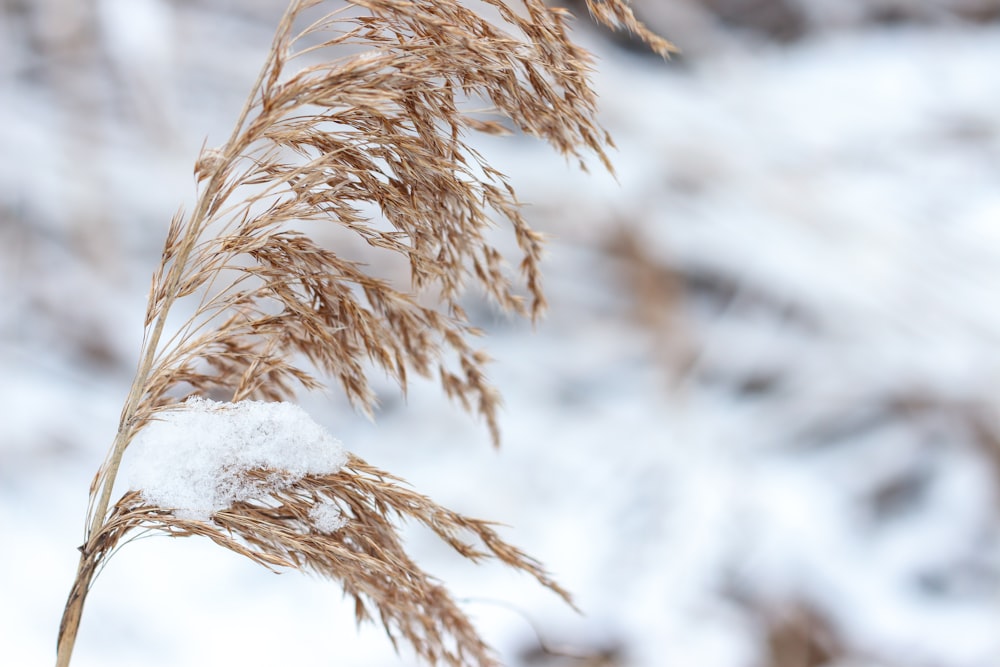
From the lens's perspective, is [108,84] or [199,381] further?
[108,84]

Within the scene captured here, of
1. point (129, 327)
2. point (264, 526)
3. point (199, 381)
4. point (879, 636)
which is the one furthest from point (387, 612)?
point (129, 327)

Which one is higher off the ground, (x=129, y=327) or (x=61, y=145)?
(x=61, y=145)

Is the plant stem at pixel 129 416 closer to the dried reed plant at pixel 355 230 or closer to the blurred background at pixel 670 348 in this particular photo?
the dried reed plant at pixel 355 230

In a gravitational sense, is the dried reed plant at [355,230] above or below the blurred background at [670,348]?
below

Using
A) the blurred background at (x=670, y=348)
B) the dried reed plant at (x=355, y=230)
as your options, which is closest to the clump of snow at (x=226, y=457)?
the dried reed plant at (x=355, y=230)

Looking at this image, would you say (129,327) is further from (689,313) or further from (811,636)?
(811,636)
